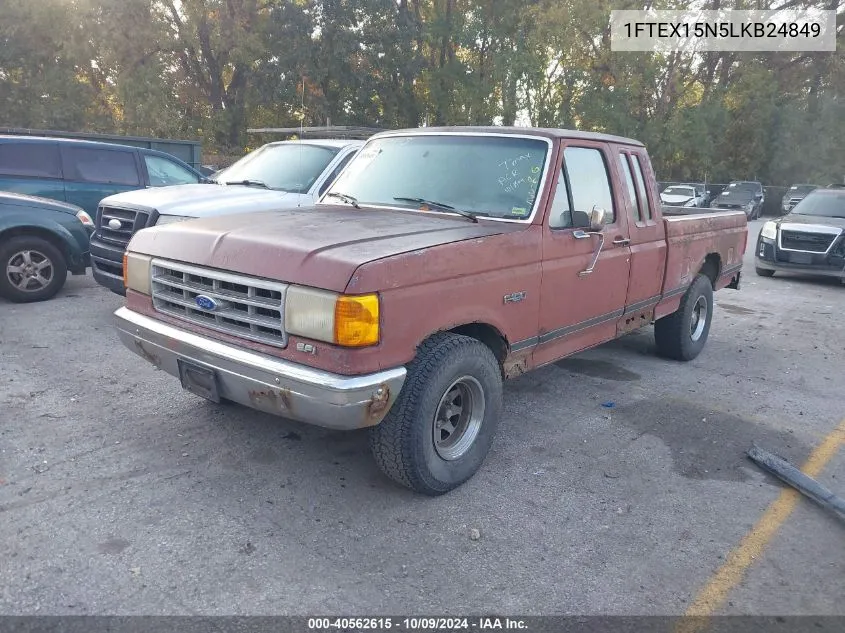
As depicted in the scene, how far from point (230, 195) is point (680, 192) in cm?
2603

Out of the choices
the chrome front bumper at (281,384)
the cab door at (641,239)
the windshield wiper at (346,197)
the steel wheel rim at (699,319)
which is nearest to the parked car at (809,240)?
the steel wheel rim at (699,319)

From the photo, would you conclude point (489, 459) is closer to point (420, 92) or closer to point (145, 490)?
point (145, 490)

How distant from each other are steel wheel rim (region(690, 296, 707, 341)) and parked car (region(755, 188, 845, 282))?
6.31 metres

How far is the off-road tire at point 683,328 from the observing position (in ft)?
20.8

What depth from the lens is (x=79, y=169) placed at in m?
9.26

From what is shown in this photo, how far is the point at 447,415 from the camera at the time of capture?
12.4ft

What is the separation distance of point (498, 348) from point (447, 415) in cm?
54

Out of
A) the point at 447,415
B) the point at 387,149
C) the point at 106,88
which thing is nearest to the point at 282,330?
the point at 447,415

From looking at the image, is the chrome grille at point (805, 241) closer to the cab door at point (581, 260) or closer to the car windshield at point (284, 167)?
the cab door at point (581, 260)

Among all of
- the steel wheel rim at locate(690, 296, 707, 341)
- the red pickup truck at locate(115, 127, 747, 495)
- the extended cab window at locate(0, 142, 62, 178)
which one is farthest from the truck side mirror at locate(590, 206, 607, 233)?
the extended cab window at locate(0, 142, 62, 178)

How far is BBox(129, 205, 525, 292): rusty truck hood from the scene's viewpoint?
124 inches

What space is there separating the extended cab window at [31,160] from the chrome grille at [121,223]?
9.03 ft

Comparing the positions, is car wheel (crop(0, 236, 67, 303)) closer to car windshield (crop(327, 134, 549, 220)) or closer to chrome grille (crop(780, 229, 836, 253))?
car windshield (crop(327, 134, 549, 220))

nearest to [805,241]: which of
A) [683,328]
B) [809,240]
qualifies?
[809,240]
